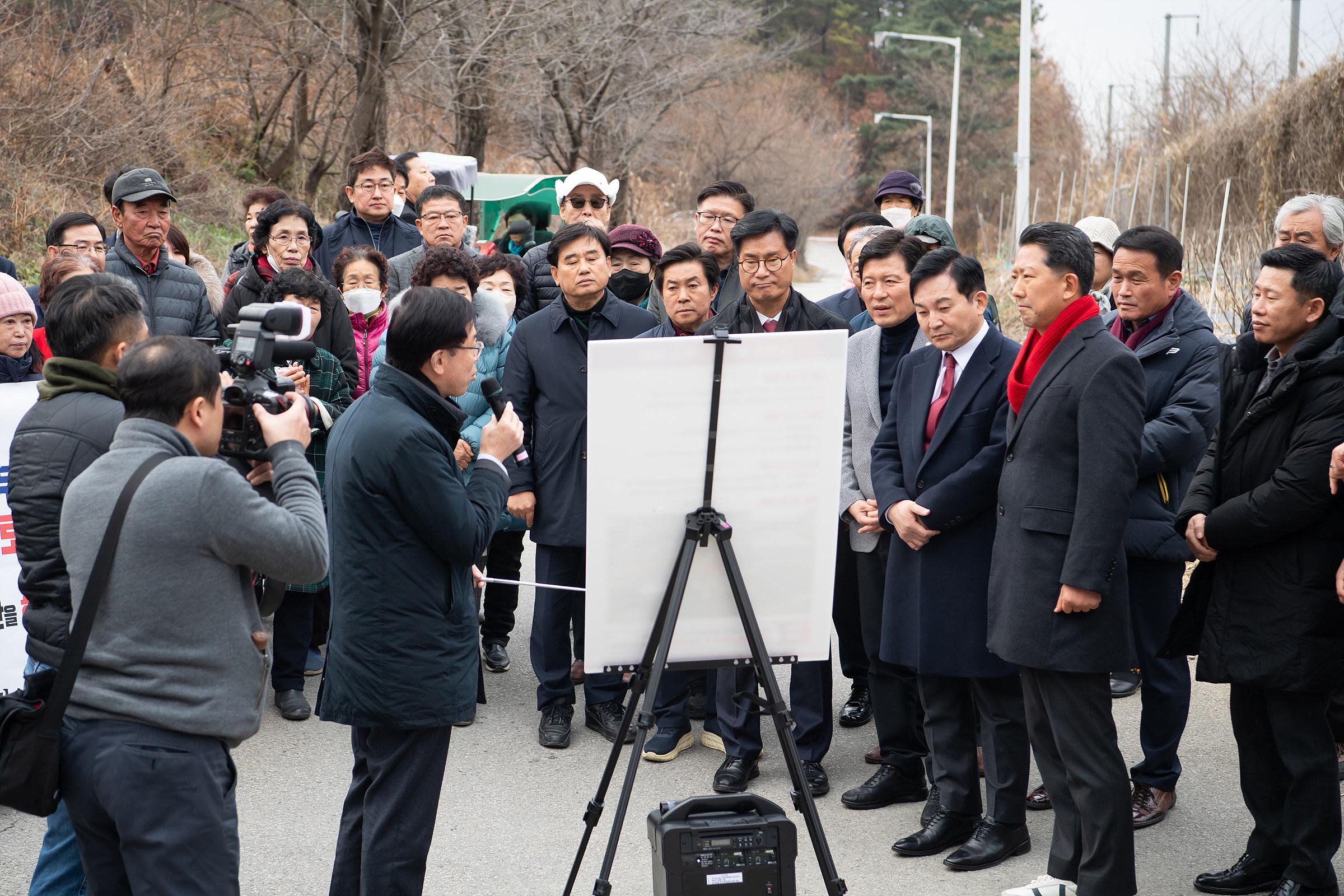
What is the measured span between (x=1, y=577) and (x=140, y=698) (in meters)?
2.46

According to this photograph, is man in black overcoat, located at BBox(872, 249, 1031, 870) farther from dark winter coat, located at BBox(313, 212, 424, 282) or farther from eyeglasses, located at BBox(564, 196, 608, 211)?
dark winter coat, located at BBox(313, 212, 424, 282)

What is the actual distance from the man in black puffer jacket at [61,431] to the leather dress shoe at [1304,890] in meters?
3.72

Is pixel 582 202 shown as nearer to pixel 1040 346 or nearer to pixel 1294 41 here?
pixel 1040 346

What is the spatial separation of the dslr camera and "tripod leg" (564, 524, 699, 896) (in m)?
1.16

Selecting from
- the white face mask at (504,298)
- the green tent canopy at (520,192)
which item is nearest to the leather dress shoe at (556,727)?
the white face mask at (504,298)

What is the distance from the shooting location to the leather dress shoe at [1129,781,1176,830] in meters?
4.62

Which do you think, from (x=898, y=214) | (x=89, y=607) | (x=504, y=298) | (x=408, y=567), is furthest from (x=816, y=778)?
(x=898, y=214)

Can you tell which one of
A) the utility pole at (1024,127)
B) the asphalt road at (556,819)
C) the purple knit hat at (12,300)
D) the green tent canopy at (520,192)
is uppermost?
the utility pole at (1024,127)

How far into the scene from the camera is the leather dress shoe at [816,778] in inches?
193

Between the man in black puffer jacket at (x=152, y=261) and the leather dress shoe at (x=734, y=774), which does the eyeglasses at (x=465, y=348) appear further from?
the man in black puffer jacket at (x=152, y=261)

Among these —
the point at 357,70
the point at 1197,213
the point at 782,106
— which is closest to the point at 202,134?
the point at 357,70

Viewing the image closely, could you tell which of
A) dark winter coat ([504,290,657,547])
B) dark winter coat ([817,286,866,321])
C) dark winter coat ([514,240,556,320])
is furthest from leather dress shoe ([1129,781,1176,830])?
dark winter coat ([514,240,556,320])

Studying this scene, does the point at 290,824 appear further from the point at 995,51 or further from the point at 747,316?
the point at 995,51

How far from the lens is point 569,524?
545cm
